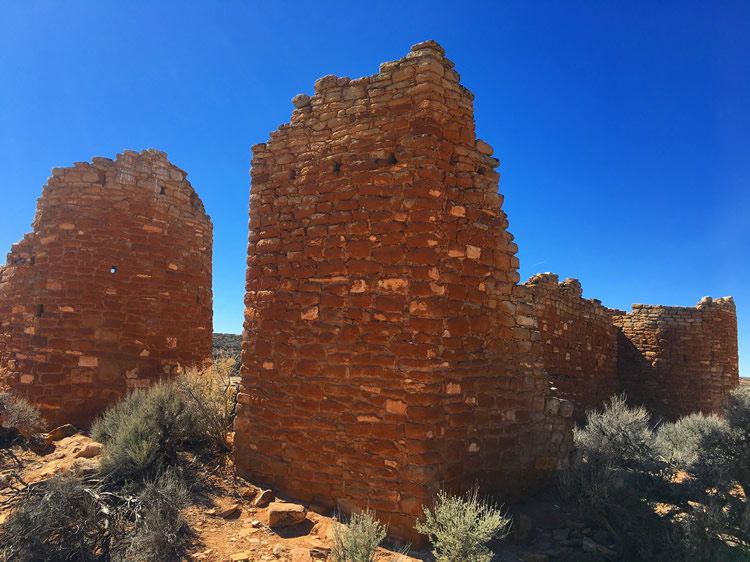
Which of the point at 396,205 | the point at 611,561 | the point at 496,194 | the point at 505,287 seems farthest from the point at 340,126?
the point at 611,561

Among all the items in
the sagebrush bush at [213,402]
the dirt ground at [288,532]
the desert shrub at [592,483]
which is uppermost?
the sagebrush bush at [213,402]

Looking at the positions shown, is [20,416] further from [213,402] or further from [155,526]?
[155,526]

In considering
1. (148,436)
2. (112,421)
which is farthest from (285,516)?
(112,421)

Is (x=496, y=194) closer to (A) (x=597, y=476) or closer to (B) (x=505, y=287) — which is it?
(B) (x=505, y=287)

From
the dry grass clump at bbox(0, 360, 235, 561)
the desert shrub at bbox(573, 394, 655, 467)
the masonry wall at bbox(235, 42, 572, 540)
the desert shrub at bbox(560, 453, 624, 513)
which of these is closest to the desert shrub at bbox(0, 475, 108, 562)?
the dry grass clump at bbox(0, 360, 235, 561)

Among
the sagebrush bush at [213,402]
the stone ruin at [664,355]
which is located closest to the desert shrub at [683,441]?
the stone ruin at [664,355]

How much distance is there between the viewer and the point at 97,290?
28.1 feet

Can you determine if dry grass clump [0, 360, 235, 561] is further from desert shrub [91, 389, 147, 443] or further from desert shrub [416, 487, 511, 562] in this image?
desert shrub [416, 487, 511, 562]

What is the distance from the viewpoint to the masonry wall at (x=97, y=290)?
27.2ft

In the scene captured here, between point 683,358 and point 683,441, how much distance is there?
7791mm

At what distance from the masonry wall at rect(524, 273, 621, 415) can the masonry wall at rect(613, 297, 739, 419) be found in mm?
1142

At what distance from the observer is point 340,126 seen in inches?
225

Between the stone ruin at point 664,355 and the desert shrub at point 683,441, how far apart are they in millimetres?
3572

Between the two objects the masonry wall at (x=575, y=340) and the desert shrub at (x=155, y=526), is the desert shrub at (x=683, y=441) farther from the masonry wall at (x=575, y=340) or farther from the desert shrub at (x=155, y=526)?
the desert shrub at (x=155, y=526)
